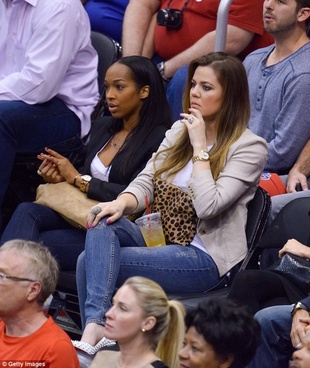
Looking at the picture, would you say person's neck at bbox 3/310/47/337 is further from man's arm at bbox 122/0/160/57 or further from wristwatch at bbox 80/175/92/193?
man's arm at bbox 122/0/160/57

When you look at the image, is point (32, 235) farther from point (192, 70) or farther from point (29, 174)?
point (192, 70)

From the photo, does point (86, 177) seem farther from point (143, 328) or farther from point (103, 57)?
point (143, 328)

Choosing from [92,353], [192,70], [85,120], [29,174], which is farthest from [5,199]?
[92,353]

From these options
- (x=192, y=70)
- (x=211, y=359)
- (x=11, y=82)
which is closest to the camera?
(x=211, y=359)

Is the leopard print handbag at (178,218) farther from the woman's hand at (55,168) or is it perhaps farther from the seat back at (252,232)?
the woman's hand at (55,168)

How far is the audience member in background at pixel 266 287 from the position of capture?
4.38 metres

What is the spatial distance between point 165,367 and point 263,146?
145 centimetres

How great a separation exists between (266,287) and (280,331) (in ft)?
0.72

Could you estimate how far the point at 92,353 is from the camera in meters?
4.30

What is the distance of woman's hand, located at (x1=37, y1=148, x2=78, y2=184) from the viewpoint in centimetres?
542

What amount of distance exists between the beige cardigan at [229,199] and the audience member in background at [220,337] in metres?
1.03

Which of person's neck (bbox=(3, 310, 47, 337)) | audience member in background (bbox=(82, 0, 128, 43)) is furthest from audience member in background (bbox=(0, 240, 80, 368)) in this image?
audience member in background (bbox=(82, 0, 128, 43))

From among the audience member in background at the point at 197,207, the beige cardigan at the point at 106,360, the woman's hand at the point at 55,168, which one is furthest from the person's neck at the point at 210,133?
the beige cardigan at the point at 106,360

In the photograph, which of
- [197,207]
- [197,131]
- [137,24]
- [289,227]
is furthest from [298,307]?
[137,24]
